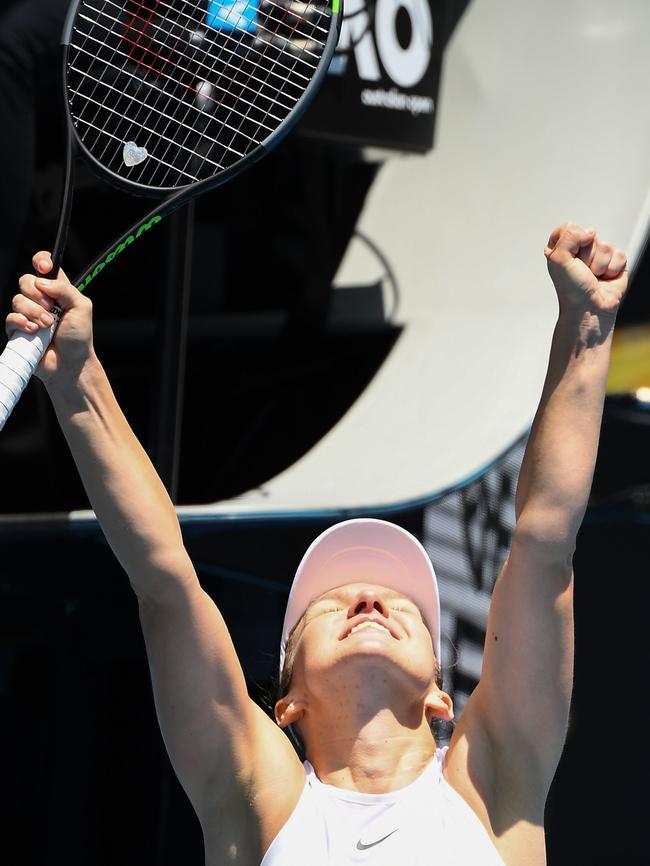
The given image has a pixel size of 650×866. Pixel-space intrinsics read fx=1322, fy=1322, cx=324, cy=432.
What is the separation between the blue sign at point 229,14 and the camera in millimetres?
1988

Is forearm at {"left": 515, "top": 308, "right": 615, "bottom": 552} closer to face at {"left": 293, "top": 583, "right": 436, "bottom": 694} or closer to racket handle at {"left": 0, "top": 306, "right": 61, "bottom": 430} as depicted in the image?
face at {"left": 293, "top": 583, "right": 436, "bottom": 694}

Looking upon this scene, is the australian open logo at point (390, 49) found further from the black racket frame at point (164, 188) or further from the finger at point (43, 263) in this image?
the finger at point (43, 263)

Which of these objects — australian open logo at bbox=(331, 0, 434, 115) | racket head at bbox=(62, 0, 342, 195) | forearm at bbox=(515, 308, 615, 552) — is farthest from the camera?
australian open logo at bbox=(331, 0, 434, 115)

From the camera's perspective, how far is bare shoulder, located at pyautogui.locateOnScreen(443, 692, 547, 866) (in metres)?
1.56

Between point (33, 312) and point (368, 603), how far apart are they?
0.58m

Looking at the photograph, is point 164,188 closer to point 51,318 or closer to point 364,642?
point 51,318

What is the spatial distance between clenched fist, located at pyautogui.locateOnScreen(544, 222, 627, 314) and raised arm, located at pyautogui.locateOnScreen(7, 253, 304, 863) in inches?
20.7

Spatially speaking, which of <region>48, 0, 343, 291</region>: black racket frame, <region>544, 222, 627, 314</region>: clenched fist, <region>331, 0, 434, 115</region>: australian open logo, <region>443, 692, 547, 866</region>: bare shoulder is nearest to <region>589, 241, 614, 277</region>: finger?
<region>544, 222, 627, 314</region>: clenched fist

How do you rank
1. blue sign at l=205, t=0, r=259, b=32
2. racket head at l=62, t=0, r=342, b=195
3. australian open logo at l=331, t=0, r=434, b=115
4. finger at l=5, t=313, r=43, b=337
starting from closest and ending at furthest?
finger at l=5, t=313, r=43, b=337 → racket head at l=62, t=0, r=342, b=195 → blue sign at l=205, t=0, r=259, b=32 → australian open logo at l=331, t=0, r=434, b=115

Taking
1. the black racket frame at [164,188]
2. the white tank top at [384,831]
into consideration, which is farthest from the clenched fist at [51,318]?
the white tank top at [384,831]

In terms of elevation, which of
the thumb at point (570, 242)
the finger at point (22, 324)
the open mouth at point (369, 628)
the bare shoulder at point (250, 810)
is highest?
the thumb at point (570, 242)

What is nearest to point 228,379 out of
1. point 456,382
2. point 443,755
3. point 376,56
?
point 456,382

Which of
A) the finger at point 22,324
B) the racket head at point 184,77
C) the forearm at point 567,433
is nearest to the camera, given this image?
the finger at point 22,324

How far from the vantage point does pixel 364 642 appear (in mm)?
1598
